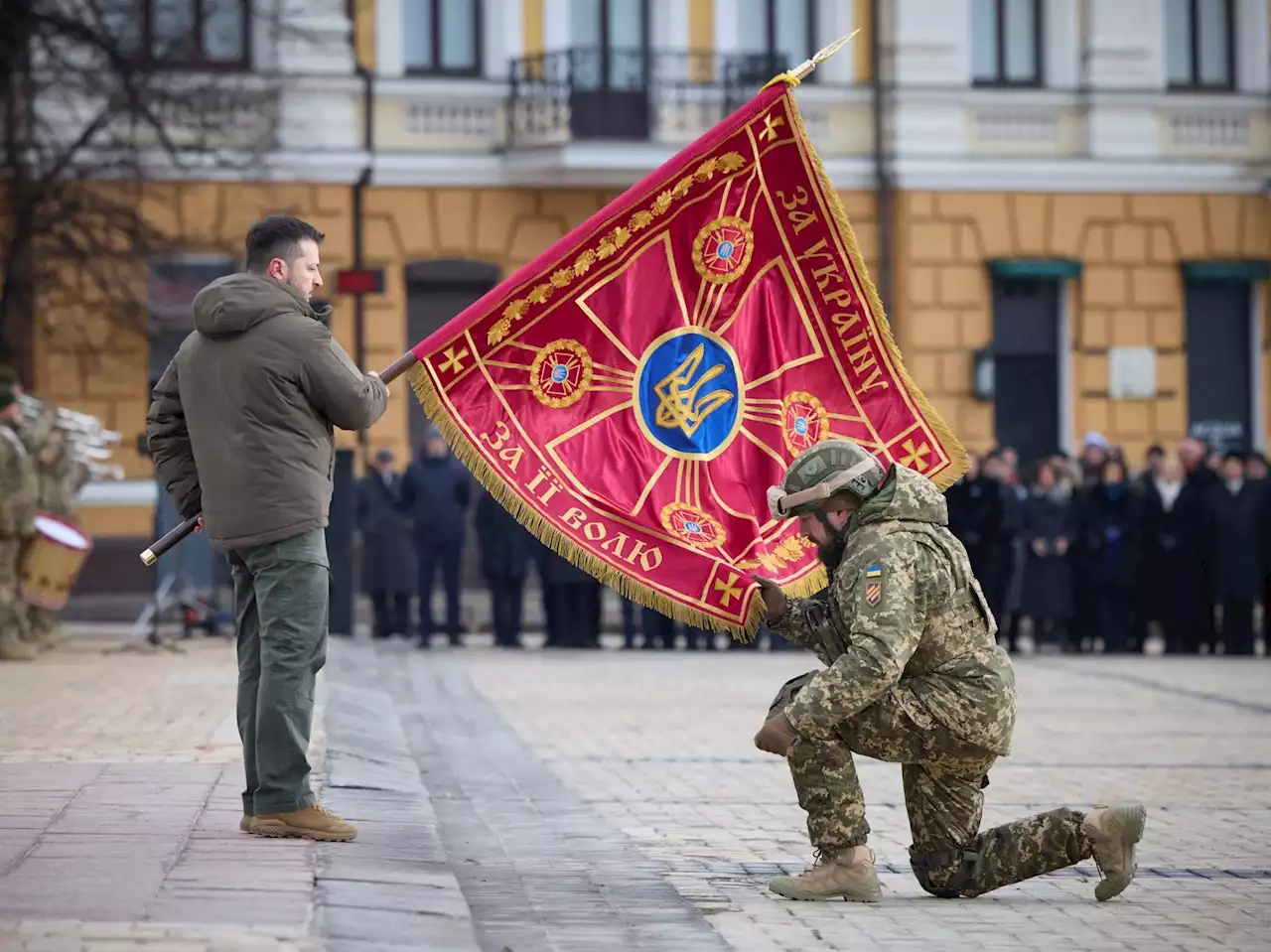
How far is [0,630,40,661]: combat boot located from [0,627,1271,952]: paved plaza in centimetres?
107

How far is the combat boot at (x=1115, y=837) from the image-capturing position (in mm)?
7609

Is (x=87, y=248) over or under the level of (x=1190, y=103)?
under

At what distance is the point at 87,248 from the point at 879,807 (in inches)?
666

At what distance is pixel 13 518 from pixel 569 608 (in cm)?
577

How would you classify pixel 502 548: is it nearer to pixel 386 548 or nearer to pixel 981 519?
pixel 386 548

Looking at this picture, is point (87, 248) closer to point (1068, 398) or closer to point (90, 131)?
point (90, 131)

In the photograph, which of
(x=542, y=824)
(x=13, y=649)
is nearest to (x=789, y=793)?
(x=542, y=824)

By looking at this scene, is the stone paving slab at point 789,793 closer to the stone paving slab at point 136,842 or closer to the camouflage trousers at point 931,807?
the camouflage trousers at point 931,807

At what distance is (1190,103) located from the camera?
99.8ft

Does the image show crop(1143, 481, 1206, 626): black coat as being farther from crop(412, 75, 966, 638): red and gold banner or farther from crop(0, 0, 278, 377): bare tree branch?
crop(412, 75, 966, 638): red and gold banner

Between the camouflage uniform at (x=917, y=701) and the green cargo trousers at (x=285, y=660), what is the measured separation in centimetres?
152

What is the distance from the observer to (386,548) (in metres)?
23.2

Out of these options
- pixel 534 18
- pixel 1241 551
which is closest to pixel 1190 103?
pixel 534 18

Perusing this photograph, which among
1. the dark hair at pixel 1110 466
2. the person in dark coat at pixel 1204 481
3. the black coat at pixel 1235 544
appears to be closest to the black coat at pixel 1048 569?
the dark hair at pixel 1110 466
